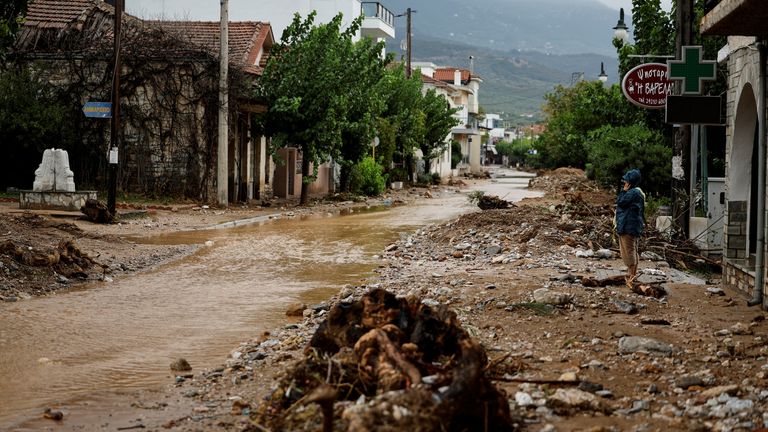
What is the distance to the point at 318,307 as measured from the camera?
11984 millimetres

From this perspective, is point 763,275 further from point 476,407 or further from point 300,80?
A: point 300,80

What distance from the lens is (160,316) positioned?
1199 centimetres

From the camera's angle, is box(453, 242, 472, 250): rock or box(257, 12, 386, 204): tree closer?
box(453, 242, 472, 250): rock

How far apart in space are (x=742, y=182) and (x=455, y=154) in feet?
236

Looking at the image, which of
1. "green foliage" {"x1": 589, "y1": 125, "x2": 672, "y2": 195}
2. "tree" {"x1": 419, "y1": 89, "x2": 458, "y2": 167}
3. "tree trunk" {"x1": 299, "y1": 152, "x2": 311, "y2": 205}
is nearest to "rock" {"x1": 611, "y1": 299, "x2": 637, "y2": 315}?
"green foliage" {"x1": 589, "y1": 125, "x2": 672, "y2": 195}

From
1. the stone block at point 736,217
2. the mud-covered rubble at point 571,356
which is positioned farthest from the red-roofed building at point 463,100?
the mud-covered rubble at point 571,356

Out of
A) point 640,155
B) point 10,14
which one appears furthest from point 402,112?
point 10,14

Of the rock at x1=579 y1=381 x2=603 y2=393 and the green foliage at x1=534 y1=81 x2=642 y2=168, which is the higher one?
the green foliage at x1=534 y1=81 x2=642 y2=168

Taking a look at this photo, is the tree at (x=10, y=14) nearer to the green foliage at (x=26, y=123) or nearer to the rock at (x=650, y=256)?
the rock at (x=650, y=256)

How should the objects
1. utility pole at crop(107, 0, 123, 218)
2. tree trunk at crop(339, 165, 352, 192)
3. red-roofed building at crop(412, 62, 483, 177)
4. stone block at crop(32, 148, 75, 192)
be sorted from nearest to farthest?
utility pole at crop(107, 0, 123, 218)
stone block at crop(32, 148, 75, 192)
tree trunk at crop(339, 165, 352, 192)
red-roofed building at crop(412, 62, 483, 177)

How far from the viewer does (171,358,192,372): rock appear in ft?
29.7

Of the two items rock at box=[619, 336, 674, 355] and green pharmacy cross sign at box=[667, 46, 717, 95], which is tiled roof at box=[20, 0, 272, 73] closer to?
green pharmacy cross sign at box=[667, 46, 717, 95]

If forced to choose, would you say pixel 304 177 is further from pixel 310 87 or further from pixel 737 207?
pixel 737 207

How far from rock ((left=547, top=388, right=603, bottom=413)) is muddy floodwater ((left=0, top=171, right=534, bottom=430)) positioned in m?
3.56
